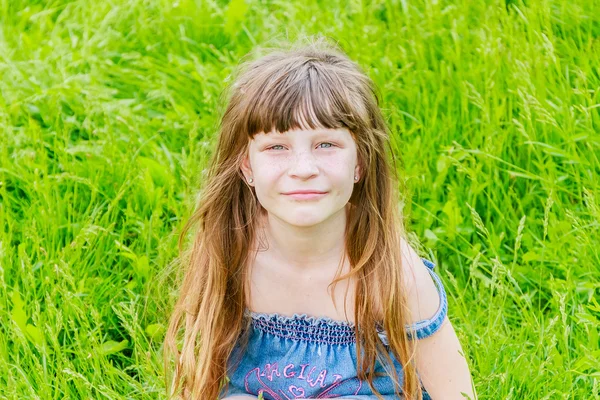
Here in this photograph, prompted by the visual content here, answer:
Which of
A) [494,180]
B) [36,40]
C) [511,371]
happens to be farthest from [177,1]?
[511,371]

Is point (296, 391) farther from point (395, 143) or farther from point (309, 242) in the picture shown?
point (395, 143)

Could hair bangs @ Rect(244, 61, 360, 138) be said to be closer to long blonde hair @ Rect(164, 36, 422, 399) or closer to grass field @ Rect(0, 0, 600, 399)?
long blonde hair @ Rect(164, 36, 422, 399)

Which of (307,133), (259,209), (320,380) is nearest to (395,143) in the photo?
(259,209)

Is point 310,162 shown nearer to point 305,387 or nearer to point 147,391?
point 305,387

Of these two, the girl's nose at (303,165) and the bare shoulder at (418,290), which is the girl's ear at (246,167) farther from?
the bare shoulder at (418,290)

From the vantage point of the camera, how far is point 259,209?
2518 mm

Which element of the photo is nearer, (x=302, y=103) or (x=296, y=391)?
(x=302, y=103)

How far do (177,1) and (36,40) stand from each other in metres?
0.61

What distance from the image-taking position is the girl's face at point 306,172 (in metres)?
2.19

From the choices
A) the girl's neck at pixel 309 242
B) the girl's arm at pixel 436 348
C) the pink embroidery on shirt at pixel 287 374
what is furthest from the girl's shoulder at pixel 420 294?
the pink embroidery on shirt at pixel 287 374

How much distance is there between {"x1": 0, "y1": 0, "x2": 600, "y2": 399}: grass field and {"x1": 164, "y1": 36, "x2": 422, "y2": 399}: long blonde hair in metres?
0.21

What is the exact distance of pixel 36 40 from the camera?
158 inches

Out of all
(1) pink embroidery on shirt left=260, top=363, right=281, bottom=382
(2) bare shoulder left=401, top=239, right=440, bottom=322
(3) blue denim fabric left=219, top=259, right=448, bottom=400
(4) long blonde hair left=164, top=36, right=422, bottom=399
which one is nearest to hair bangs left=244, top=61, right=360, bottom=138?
(4) long blonde hair left=164, top=36, right=422, bottom=399

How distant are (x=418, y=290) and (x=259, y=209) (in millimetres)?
471
